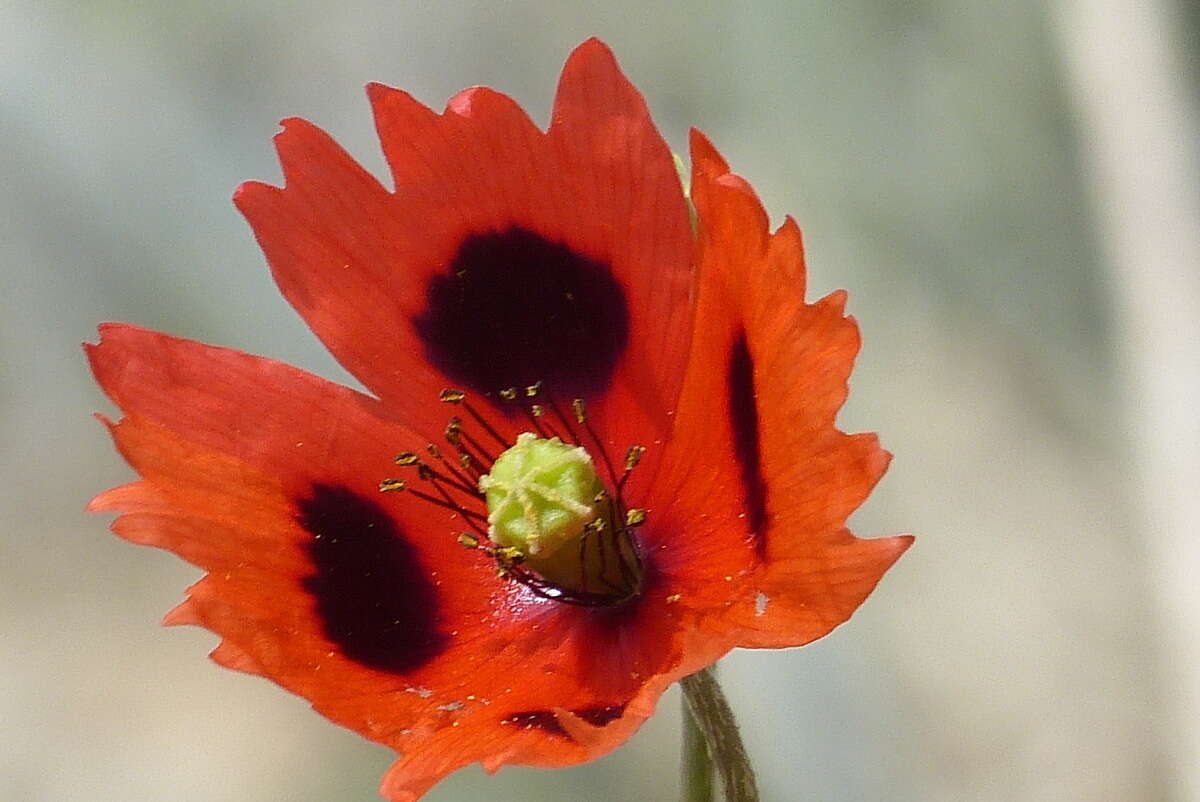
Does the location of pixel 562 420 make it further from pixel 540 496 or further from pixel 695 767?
pixel 695 767

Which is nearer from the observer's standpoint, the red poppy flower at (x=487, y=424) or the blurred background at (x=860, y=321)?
→ the red poppy flower at (x=487, y=424)

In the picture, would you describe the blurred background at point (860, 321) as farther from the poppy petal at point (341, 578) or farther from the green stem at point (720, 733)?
the green stem at point (720, 733)

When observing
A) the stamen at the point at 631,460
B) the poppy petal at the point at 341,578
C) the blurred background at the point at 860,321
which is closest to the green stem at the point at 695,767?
the poppy petal at the point at 341,578

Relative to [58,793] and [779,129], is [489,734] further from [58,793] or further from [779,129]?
[779,129]

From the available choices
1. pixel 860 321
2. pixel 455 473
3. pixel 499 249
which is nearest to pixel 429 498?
pixel 455 473

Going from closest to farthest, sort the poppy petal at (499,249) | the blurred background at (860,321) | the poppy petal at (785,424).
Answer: the poppy petal at (785,424) → the poppy petal at (499,249) → the blurred background at (860,321)

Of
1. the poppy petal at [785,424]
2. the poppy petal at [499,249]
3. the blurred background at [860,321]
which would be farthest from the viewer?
the blurred background at [860,321]

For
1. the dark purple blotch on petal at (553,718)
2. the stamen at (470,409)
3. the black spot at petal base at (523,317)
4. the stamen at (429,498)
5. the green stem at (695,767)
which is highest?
the black spot at petal base at (523,317)

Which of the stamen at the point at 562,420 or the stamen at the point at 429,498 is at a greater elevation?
the stamen at the point at 562,420
